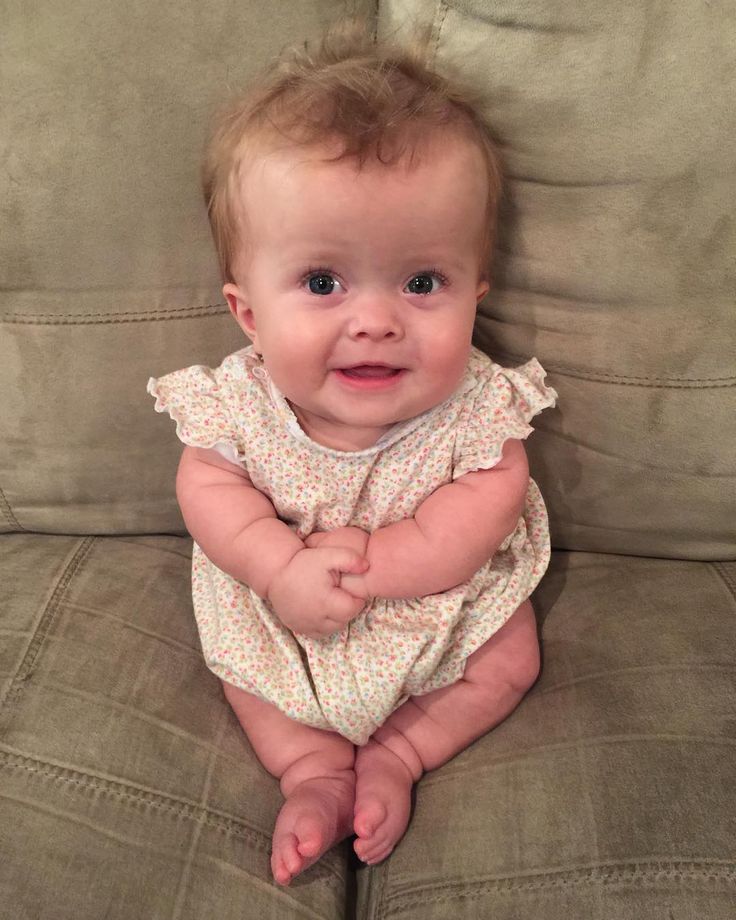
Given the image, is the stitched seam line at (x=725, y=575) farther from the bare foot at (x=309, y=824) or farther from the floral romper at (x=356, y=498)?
the bare foot at (x=309, y=824)

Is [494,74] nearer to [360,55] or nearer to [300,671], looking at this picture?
[360,55]

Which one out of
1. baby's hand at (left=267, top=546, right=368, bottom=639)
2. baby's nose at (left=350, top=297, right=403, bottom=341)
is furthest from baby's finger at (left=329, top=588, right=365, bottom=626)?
baby's nose at (left=350, top=297, right=403, bottom=341)

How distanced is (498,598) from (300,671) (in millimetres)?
239

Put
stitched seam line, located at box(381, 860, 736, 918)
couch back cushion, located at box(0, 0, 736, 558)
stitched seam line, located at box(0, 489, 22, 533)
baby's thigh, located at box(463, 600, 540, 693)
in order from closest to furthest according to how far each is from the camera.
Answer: stitched seam line, located at box(381, 860, 736, 918) < couch back cushion, located at box(0, 0, 736, 558) < baby's thigh, located at box(463, 600, 540, 693) < stitched seam line, located at box(0, 489, 22, 533)

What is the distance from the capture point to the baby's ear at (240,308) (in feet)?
2.65

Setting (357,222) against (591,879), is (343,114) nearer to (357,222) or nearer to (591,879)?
(357,222)

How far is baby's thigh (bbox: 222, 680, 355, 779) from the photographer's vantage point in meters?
0.85

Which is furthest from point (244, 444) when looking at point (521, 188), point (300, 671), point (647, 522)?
point (647, 522)

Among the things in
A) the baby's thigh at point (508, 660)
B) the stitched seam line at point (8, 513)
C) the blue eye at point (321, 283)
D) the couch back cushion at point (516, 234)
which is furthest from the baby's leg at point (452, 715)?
the stitched seam line at point (8, 513)

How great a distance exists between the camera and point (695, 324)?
849mm

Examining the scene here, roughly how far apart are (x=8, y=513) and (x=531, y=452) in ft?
2.30

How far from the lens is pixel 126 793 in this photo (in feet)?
2.46

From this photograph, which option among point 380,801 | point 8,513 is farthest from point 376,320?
point 8,513

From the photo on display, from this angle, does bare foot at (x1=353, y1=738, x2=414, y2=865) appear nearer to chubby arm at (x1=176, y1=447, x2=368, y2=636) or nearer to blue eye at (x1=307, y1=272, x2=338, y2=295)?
chubby arm at (x1=176, y1=447, x2=368, y2=636)
